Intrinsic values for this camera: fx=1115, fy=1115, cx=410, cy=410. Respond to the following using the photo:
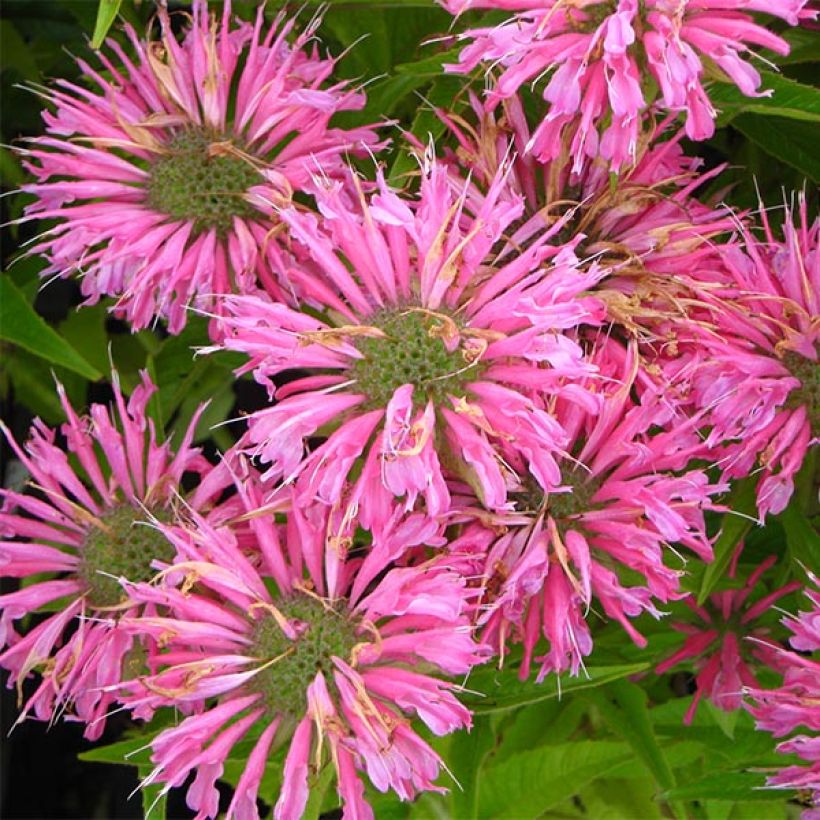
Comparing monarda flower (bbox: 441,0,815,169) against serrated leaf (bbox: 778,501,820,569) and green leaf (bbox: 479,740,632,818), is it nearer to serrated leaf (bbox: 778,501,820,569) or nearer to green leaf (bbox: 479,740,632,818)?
serrated leaf (bbox: 778,501,820,569)

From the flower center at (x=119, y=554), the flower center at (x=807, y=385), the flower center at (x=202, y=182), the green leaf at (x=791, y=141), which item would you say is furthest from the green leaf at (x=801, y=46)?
the flower center at (x=119, y=554)

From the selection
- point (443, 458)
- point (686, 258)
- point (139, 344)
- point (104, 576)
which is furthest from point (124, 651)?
point (139, 344)

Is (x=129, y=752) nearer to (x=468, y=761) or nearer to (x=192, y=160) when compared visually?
(x=468, y=761)

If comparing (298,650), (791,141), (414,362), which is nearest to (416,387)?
(414,362)

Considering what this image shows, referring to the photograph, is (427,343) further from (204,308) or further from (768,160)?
(768,160)

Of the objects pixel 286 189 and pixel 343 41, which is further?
pixel 343 41

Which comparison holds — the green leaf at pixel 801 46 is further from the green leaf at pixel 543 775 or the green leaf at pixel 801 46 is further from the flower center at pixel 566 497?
the green leaf at pixel 543 775
